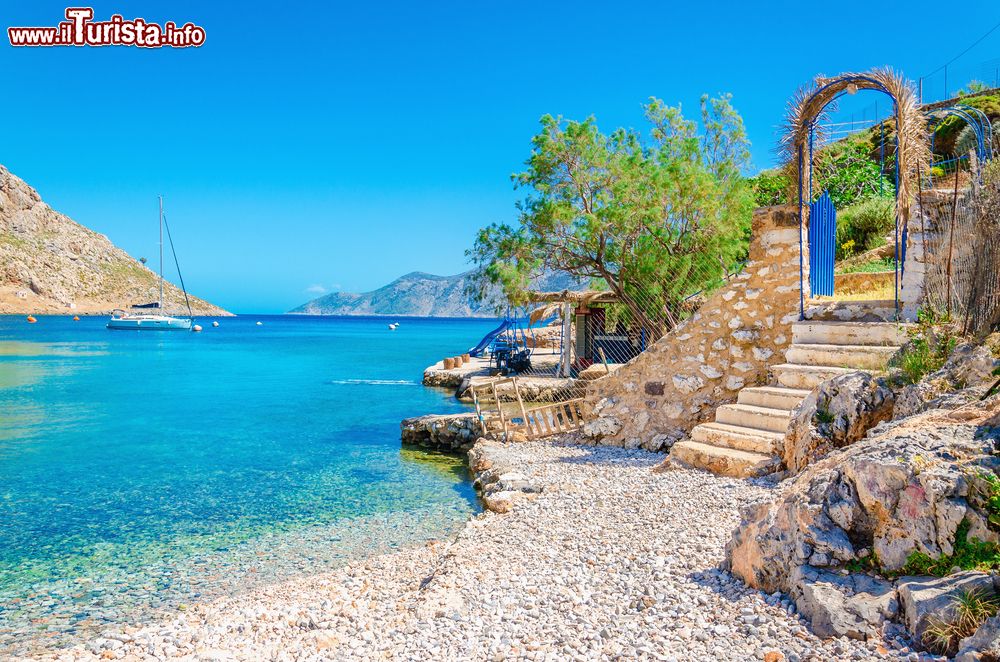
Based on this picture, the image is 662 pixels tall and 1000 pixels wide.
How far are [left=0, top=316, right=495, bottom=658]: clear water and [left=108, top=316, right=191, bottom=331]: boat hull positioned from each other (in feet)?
209

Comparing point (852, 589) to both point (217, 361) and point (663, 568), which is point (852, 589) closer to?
point (663, 568)

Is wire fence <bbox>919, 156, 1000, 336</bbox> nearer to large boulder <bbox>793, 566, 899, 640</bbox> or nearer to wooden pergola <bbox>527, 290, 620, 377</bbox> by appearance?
large boulder <bbox>793, 566, 899, 640</bbox>

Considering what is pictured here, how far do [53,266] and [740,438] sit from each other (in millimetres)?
140508

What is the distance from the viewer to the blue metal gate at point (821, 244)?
9.07m

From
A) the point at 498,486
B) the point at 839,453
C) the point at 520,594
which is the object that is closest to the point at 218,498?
the point at 498,486

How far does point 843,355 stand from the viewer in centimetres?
743

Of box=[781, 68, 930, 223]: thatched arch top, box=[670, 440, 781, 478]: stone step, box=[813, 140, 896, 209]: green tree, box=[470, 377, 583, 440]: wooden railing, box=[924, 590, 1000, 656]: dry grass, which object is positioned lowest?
box=[470, 377, 583, 440]: wooden railing

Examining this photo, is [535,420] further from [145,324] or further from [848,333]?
[145,324]

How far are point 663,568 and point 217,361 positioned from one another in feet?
146

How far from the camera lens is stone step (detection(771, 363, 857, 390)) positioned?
24.3 feet

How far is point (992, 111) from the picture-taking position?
26984 millimetres

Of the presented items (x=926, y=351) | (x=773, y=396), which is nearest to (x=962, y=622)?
(x=926, y=351)

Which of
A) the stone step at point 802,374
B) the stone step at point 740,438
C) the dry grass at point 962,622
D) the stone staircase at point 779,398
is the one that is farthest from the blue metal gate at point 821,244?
the dry grass at point 962,622

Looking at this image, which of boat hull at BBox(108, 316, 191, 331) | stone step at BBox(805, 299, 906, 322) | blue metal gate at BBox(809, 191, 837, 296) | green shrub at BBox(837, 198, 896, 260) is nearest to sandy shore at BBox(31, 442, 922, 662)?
stone step at BBox(805, 299, 906, 322)
